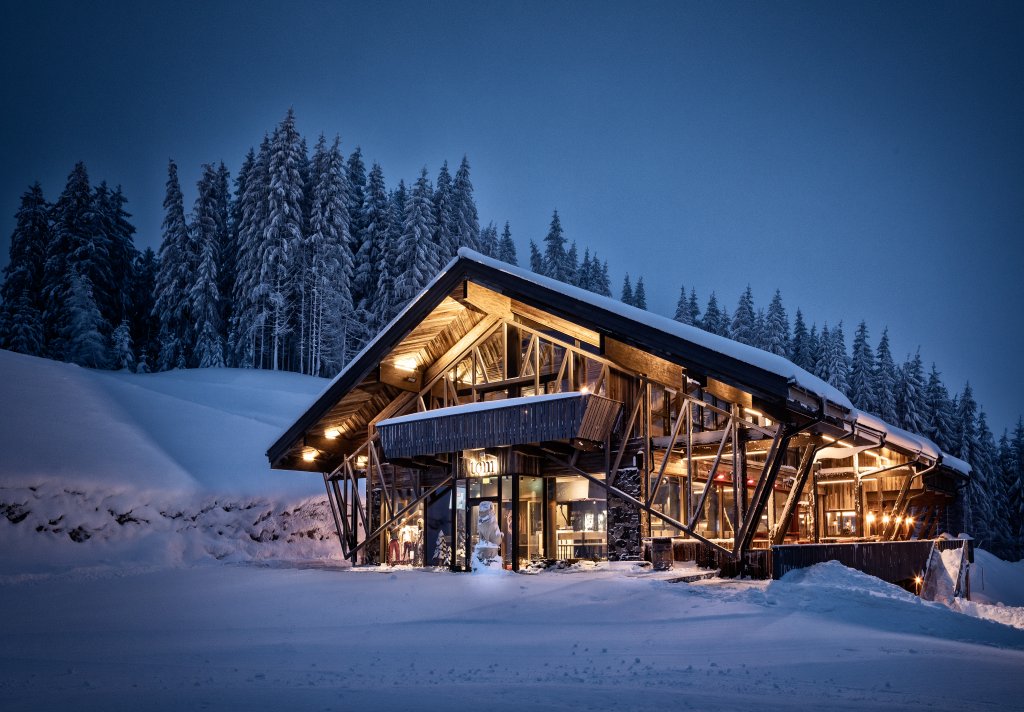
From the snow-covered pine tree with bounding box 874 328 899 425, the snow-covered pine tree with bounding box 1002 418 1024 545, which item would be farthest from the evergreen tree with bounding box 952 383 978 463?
the snow-covered pine tree with bounding box 1002 418 1024 545

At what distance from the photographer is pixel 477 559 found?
60.1 ft

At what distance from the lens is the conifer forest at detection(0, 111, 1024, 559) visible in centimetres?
4962

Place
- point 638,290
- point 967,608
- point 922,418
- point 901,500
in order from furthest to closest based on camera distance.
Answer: point 638,290, point 922,418, point 901,500, point 967,608

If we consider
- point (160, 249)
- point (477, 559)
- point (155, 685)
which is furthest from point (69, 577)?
point (160, 249)

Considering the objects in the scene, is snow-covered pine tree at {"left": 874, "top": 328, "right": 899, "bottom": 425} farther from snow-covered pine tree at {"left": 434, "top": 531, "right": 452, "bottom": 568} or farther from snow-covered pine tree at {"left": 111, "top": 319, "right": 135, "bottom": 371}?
snow-covered pine tree at {"left": 111, "top": 319, "right": 135, "bottom": 371}

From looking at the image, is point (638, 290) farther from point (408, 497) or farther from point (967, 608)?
point (967, 608)

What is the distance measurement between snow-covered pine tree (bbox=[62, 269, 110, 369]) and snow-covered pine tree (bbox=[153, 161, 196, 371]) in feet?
16.1

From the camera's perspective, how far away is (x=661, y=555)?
17.3 meters

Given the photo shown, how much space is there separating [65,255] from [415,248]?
24139 mm

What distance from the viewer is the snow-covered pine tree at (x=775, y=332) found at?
58.1 metres

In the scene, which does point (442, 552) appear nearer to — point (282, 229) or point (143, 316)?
point (282, 229)

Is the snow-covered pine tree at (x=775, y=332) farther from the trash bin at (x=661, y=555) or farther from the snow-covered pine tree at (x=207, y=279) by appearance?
the trash bin at (x=661, y=555)

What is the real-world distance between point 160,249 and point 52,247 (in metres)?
6.77

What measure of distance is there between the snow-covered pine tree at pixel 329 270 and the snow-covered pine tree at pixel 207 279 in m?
6.43
